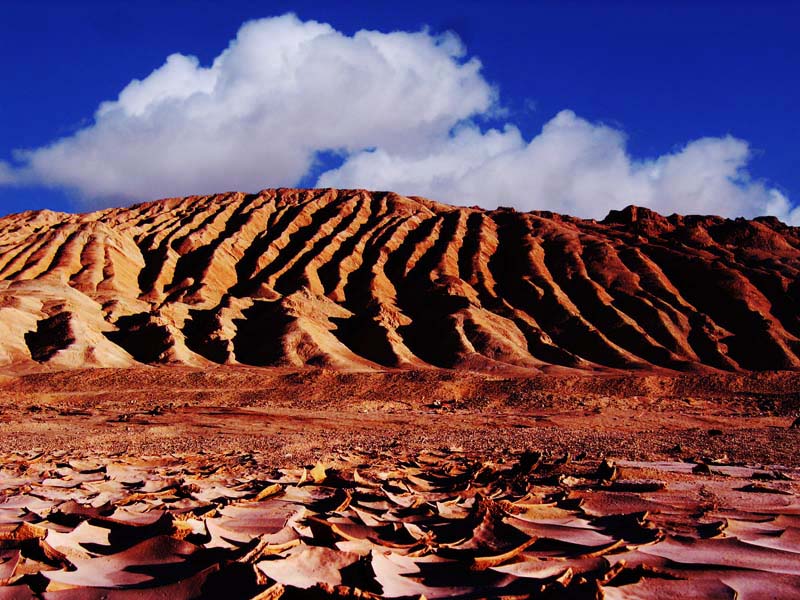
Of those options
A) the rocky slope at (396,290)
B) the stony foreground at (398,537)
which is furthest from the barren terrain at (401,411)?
the rocky slope at (396,290)

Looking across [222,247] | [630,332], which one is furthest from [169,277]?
[630,332]

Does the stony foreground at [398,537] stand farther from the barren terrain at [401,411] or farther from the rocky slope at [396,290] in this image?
the rocky slope at [396,290]

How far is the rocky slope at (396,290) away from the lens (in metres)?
57.8

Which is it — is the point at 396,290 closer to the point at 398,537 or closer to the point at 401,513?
the point at 401,513

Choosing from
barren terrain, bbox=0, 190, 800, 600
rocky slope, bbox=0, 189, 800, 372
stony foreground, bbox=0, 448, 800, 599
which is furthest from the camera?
rocky slope, bbox=0, 189, 800, 372

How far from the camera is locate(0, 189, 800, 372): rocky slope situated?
2275 inches

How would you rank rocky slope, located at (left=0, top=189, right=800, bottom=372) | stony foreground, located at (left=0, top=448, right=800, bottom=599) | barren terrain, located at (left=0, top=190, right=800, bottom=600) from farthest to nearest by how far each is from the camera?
rocky slope, located at (left=0, top=189, right=800, bottom=372) → barren terrain, located at (left=0, top=190, right=800, bottom=600) → stony foreground, located at (left=0, top=448, right=800, bottom=599)

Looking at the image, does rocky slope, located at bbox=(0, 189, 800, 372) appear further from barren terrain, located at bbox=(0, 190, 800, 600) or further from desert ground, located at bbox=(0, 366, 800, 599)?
desert ground, located at bbox=(0, 366, 800, 599)

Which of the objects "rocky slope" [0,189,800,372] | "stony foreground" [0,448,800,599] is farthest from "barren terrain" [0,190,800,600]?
"rocky slope" [0,189,800,372]

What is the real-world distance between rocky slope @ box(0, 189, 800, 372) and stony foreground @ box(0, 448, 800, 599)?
45.8m

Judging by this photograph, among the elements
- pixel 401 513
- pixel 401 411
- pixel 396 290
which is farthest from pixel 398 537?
pixel 396 290

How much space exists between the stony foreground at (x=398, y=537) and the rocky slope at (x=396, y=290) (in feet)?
150

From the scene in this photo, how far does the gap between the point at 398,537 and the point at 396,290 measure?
75814 millimetres

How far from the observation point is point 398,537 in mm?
5516
